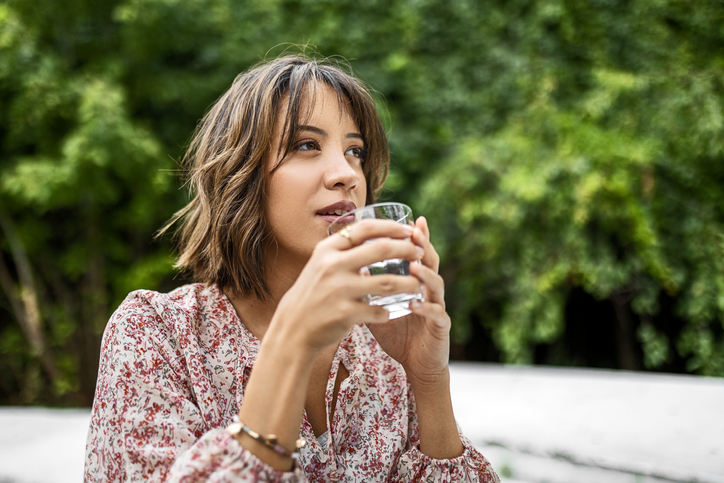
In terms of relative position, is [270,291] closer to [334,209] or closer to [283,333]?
[334,209]

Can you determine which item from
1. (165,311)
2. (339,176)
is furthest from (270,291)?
(339,176)

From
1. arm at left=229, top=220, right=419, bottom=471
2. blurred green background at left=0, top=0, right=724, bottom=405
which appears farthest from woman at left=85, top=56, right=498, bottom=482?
blurred green background at left=0, top=0, right=724, bottom=405

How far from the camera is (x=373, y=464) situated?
1.28 m

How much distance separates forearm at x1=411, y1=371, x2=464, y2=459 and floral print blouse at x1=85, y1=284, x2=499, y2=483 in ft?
0.08

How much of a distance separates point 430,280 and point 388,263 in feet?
0.32

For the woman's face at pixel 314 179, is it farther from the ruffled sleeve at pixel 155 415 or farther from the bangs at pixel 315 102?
the ruffled sleeve at pixel 155 415

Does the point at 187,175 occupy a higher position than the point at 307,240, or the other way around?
the point at 187,175

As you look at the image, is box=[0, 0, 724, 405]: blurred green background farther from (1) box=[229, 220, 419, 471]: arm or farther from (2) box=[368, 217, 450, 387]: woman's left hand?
(1) box=[229, 220, 419, 471]: arm

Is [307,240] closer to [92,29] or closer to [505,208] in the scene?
[505,208]

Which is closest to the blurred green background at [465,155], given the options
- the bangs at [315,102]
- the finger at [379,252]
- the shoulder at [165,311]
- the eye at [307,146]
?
the bangs at [315,102]

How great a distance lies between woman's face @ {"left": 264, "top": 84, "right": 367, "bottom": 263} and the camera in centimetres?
121

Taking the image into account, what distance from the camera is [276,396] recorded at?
0.86 m

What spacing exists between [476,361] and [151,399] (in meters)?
4.84

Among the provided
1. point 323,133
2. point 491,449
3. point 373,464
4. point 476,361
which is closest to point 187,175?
point 323,133
